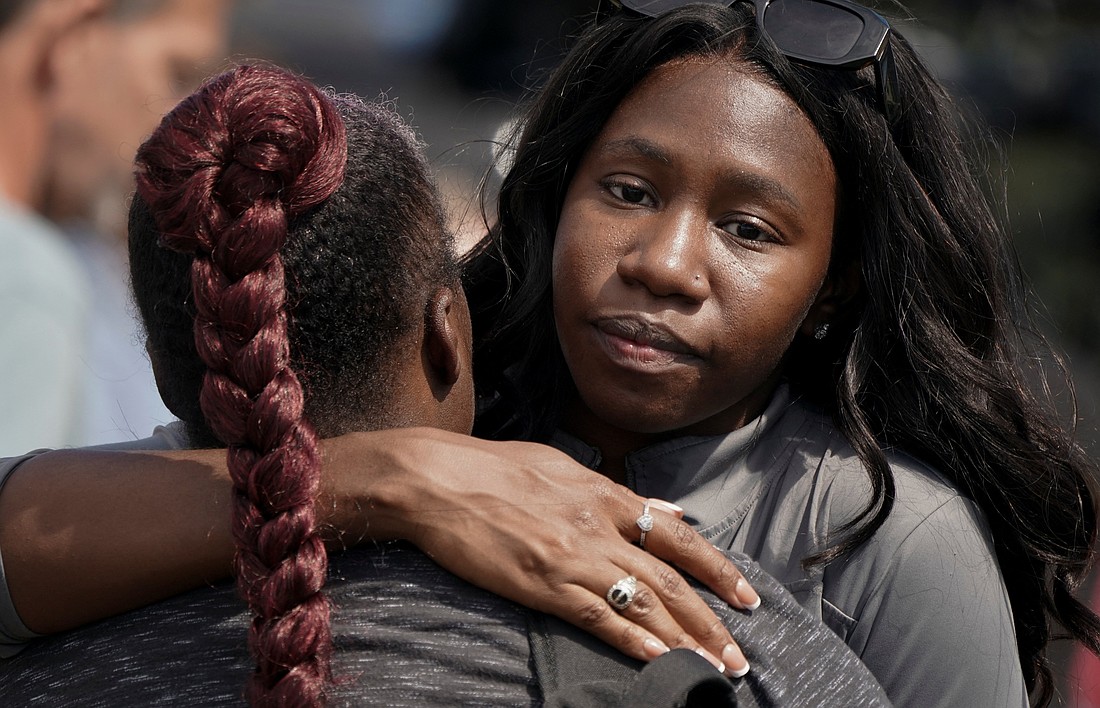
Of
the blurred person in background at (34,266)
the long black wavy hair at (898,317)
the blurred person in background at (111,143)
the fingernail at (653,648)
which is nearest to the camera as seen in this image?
the fingernail at (653,648)

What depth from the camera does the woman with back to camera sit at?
6.67ft

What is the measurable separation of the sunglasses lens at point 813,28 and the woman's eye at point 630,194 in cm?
37

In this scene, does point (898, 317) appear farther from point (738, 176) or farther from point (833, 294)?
point (738, 176)

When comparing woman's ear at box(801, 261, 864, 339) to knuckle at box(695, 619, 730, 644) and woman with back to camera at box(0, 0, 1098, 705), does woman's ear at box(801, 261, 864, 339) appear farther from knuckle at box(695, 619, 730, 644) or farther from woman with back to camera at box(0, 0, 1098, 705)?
knuckle at box(695, 619, 730, 644)

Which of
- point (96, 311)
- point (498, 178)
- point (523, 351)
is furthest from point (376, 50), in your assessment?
point (523, 351)

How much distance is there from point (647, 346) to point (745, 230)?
268 millimetres

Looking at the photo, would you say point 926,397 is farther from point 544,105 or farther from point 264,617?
point 264,617

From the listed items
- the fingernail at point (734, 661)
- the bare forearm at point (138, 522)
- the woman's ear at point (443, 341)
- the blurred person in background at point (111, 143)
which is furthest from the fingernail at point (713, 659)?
the blurred person in background at point (111, 143)

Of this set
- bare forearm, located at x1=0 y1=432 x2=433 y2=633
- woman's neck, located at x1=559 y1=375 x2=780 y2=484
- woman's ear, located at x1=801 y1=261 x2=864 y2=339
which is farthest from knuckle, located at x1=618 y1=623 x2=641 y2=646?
woman's ear, located at x1=801 y1=261 x2=864 y2=339

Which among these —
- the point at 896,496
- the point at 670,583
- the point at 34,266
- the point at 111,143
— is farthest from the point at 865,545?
the point at 111,143

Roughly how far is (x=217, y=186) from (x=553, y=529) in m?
0.57

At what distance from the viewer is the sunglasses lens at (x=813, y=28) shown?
217 centimetres

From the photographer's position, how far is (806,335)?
2.31 meters

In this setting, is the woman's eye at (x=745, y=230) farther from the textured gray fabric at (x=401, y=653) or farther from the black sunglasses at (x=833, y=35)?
the textured gray fabric at (x=401, y=653)
